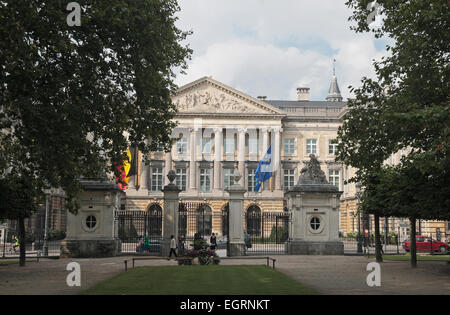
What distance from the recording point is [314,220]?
93.0ft

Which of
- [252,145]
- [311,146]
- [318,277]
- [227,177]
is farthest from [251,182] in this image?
[318,277]

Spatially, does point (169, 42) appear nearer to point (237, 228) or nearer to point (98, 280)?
point (98, 280)

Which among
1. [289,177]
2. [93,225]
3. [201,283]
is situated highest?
[289,177]

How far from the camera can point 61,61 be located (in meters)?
17.1

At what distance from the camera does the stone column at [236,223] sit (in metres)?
27.7

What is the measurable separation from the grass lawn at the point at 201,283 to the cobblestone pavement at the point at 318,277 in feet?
2.03

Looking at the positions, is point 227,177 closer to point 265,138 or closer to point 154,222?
point 265,138

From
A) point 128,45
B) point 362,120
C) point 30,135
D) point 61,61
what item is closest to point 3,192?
point 30,135

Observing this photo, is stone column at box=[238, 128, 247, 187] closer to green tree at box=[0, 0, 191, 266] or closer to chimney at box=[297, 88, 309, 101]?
chimney at box=[297, 88, 309, 101]

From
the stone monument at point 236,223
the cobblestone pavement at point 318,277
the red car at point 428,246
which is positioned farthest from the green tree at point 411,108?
the red car at point 428,246

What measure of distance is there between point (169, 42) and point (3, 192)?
8782 millimetres

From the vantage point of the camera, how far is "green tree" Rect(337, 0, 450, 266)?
14391 mm

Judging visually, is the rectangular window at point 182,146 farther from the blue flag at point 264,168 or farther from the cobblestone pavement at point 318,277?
the cobblestone pavement at point 318,277

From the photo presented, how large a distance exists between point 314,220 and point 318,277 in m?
11.4
